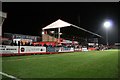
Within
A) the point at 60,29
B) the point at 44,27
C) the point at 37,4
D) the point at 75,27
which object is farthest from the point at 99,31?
the point at 37,4

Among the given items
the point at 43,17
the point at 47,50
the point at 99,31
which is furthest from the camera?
the point at 99,31

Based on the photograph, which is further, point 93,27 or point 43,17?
point 93,27

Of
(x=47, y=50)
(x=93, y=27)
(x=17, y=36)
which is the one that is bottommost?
(x=47, y=50)

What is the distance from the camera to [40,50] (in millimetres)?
22578

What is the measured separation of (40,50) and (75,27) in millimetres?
31596

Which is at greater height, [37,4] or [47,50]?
[37,4]

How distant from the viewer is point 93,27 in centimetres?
6125

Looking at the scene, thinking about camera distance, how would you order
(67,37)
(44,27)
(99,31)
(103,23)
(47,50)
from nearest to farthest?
(47,50) → (44,27) → (67,37) → (103,23) → (99,31)

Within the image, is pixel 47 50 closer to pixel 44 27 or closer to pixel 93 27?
pixel 44 27

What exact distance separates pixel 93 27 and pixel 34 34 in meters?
23.6

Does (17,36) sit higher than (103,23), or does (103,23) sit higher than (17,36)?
(103,23)

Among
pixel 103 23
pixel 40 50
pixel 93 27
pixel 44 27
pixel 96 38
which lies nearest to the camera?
pixel 40 50

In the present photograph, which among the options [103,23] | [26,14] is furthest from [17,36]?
[103,23]

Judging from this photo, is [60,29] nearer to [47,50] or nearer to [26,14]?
[26,14]
